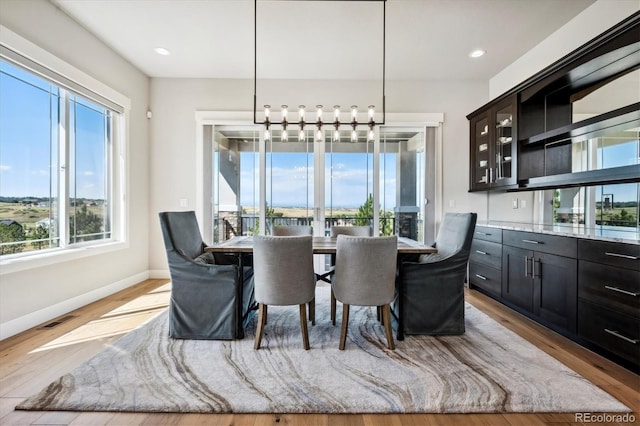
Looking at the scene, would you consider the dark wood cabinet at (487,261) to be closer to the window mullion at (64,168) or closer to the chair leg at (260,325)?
the chair leg at (260,325)

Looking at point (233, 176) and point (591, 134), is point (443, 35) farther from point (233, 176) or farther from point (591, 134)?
point (233, 176)

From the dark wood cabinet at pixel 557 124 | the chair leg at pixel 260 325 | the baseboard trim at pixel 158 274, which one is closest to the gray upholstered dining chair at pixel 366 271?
the chair leg at pixel 260 325

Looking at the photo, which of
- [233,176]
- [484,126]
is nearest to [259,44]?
[233,176]

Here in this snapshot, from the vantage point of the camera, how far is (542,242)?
260 cm

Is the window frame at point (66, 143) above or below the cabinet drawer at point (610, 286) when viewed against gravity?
above

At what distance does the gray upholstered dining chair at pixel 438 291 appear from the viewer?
238cm

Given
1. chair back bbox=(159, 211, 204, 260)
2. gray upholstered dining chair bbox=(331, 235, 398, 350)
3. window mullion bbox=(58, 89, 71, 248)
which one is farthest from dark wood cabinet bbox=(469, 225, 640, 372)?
window mullion bbox=(58, 89, 71, 248)

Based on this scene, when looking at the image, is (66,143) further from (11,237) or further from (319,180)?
(319,180)

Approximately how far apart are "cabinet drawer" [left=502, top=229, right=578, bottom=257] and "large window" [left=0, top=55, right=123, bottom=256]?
179 inches

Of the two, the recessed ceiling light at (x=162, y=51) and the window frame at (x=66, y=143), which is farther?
the recessed ceiling light at (x=162, y=51)

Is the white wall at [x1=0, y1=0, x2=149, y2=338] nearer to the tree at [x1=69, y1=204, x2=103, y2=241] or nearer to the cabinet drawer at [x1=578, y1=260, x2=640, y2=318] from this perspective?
the tree at [x1=69, y1=204, x2=103, y2=241]

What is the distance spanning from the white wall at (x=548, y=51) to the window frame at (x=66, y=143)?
16.1 ft

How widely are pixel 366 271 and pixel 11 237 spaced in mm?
2988

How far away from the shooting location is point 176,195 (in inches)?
170
